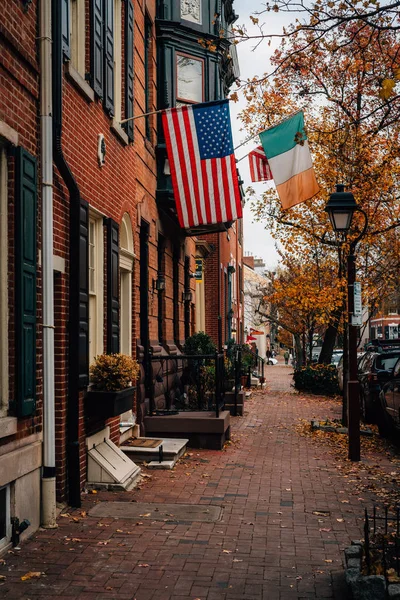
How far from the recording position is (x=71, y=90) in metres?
8.62

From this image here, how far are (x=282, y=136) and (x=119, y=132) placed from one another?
117 inches

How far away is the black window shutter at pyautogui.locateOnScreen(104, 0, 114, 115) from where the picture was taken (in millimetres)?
10156

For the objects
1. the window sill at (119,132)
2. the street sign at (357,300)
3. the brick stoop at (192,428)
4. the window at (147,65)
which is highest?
the window at (147,65)

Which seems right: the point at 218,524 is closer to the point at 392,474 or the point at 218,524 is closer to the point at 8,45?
the point at 392,474

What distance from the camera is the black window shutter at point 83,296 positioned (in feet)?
28.0

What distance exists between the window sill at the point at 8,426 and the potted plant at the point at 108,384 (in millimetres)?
2292

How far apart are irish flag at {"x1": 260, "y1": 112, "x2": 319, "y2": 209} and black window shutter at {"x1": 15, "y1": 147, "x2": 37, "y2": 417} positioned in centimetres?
592

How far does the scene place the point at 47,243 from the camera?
295 inches

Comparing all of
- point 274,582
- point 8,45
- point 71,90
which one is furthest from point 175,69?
point 274,582

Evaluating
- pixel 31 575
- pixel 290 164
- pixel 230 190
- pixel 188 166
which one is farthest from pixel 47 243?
pixel 290 164

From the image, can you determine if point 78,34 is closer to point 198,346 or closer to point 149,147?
point 149,147

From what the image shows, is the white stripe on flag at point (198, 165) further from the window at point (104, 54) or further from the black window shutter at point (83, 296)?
the black window shutter at point (83, 296)

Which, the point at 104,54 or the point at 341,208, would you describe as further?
the point at 341,208

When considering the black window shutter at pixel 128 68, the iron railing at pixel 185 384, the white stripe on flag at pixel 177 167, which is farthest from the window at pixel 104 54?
the iron railing at pixel 185 384
